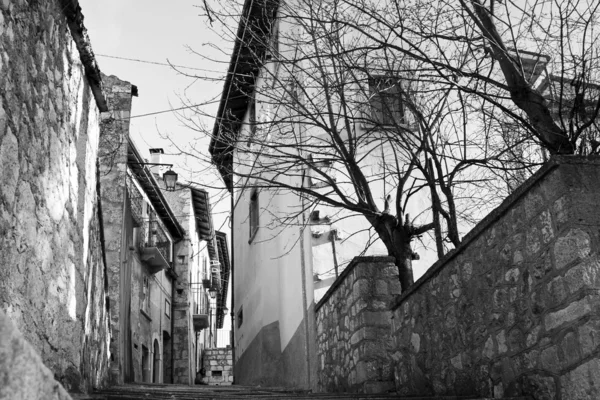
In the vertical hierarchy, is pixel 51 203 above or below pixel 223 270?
below

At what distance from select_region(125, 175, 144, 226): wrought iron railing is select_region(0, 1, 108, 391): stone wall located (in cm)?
957

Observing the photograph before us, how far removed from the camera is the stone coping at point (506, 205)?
10.3 feet

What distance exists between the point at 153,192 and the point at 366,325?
41.3ft

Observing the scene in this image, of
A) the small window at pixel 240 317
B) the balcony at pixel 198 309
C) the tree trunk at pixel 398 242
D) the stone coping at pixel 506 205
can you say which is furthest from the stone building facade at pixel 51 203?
the balcony at pixel 198 309

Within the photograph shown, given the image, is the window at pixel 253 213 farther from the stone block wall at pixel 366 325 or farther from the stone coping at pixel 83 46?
the stone coping at pixel 83 46

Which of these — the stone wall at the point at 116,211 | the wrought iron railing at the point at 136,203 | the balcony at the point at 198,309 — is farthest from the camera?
the balcony at the point at 198,309

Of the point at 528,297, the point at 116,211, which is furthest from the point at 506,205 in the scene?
the point at 116,211

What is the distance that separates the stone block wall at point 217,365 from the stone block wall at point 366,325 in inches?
820

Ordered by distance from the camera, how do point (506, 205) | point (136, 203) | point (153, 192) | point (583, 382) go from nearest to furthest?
point (583, 382) → point (506, 205) → point (136, 203) → point (153, 192)

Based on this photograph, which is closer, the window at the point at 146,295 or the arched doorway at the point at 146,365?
the window at the point at 146,295

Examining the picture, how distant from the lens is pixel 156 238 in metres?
18.9

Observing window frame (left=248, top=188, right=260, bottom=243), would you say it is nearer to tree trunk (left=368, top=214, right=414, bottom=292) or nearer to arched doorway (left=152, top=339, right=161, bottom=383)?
arched doorway (left=152, top=339, right=161, bottom=383)

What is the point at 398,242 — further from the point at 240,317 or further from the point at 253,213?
the point at 240,317

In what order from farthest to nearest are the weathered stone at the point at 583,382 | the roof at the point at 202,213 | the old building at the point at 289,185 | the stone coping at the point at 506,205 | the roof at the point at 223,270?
the roof at the point at 223,270, the roof at the point at 202,213, the old building at the point at 289,185, the stone coping at the point at 506,205, the weathered stone at the point at 583,382
